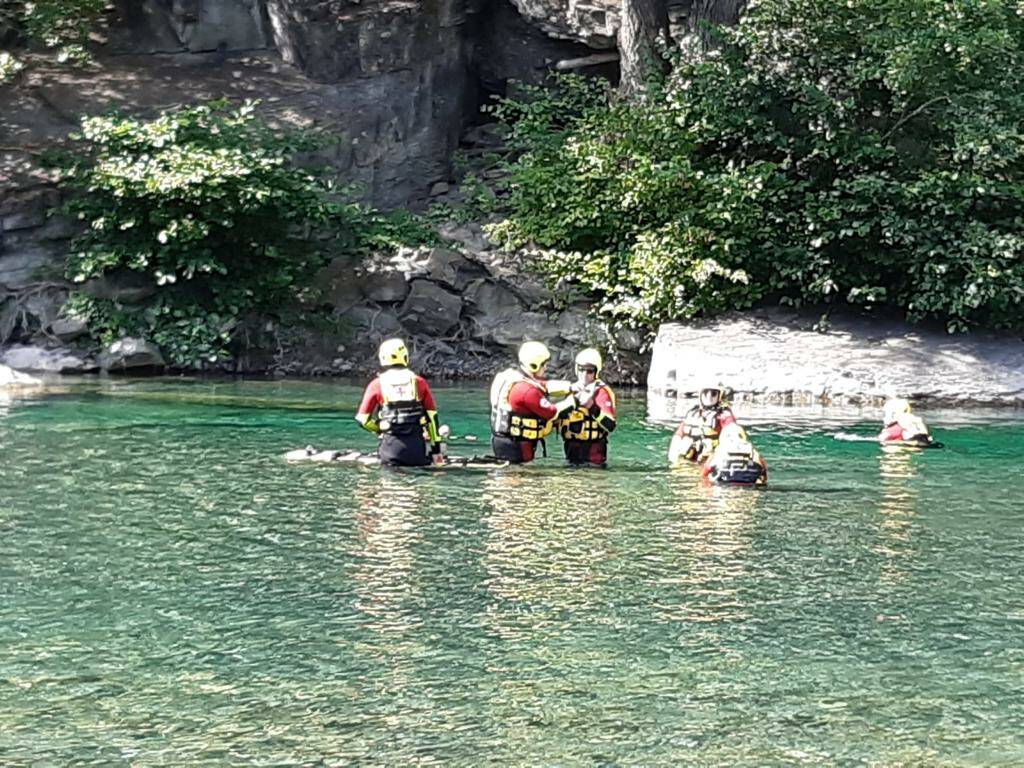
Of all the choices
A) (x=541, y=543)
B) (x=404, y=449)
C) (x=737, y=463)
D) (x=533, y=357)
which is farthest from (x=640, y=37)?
(x=541, y=543)

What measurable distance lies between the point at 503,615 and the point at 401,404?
18.3ft

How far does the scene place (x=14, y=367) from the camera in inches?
856

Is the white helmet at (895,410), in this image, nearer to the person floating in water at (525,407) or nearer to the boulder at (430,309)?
the person floating in water at (525,407)

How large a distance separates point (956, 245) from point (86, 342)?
12759mm

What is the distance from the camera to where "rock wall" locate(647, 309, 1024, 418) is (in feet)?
64.1

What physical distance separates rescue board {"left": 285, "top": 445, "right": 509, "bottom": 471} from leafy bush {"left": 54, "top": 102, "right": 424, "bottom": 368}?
8.86 metres

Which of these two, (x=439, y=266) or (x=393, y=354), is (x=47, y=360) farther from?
(x=393, y=354)

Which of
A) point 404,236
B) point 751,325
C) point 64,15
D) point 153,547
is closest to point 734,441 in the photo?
point 153,547

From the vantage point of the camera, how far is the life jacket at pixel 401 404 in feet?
42.9

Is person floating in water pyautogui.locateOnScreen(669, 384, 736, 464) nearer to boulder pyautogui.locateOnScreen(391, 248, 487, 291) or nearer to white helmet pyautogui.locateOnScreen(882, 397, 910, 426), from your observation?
white helmet pyautogui.locateOnScreen(882, 397, 910, 426)

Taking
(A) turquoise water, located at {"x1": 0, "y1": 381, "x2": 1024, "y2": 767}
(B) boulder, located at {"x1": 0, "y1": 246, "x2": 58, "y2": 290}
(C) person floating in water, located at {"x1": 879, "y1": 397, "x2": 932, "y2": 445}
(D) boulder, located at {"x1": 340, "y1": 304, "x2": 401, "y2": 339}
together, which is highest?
(B) boulder, located at {"x1": 0, "y1": 246, "x2": 58, "y2": 290}

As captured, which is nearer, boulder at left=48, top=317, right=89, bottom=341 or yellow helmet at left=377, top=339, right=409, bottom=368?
yellow helmet at left=377, top=339, right=409, bottom=368

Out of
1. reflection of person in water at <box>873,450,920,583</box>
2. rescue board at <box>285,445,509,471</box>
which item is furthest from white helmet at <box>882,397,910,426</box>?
rescue board at <box>285,445,509,471</box>

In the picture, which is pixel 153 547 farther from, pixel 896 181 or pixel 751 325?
pixel 896 181
